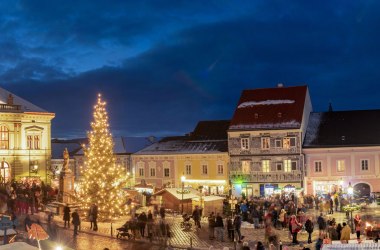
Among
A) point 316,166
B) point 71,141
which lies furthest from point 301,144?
point 71,141

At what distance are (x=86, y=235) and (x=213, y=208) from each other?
1081 cm

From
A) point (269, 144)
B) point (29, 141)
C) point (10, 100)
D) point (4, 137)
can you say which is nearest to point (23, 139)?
point (29, 141)

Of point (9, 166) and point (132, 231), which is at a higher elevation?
point (9, 166)

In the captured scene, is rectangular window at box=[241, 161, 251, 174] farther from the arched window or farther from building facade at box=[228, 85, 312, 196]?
the arched window

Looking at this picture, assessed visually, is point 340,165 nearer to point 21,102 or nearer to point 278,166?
point 278,166

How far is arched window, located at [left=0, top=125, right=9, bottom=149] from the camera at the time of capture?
2064 inches

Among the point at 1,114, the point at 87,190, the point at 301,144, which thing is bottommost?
the point at 87,190

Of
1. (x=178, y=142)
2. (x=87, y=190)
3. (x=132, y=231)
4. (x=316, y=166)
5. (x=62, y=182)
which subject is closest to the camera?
(x=132, y=231)

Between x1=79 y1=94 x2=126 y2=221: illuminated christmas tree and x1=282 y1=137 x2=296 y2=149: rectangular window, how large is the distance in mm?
21469

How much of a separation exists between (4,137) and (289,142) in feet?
86.4

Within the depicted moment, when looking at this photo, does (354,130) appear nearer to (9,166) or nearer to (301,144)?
(301,144)

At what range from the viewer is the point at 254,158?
172 feet

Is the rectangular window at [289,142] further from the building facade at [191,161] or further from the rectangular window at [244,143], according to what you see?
the building facade at [191,161]

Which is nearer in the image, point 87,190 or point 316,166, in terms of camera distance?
point 87,190
